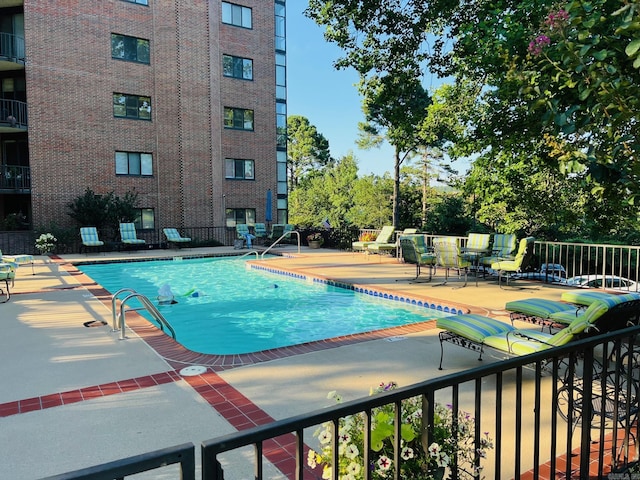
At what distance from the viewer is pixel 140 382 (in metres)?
4.36

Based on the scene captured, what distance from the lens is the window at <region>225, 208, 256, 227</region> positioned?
22.9 m

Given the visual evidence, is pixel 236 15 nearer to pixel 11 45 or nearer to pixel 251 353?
pixel 11 45

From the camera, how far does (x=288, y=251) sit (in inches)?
715

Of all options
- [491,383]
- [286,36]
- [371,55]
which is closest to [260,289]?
[371,55]

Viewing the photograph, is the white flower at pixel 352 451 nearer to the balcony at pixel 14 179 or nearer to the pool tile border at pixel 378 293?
the pool tile border at pixel 378 293

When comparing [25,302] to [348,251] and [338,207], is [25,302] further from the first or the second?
[338,207]

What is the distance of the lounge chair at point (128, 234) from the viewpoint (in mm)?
17953

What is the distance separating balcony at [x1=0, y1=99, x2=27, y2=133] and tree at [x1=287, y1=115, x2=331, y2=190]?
91.0 ft

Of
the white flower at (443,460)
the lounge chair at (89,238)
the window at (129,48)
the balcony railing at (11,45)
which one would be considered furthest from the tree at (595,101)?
the balcony railing at (11,45)

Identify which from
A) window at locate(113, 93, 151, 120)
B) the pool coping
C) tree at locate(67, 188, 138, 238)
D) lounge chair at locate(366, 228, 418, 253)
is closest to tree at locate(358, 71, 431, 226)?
lounge chair at locate(366, 228, 418, 253)

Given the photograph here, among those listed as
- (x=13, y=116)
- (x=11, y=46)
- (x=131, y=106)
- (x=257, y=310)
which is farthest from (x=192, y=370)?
(x=11, y=46)

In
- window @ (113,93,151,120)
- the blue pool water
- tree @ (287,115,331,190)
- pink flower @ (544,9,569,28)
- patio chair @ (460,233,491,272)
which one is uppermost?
tree @ (287,115,331,190)

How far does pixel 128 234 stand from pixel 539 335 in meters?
16.7

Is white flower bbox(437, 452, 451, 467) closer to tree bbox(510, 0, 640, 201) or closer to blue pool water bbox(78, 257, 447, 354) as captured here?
tree bbox(510, 0, 640, 201)
